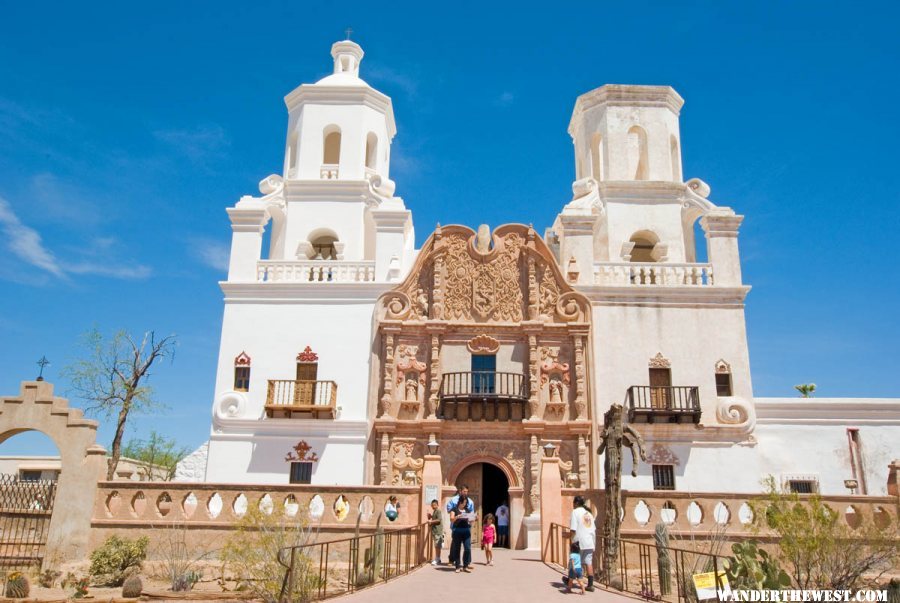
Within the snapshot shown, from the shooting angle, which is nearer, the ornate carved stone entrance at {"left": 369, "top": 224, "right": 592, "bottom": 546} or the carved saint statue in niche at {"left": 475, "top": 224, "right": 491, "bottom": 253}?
the ornate carved stone entrance at {"left": 369, "top": 224, "right": 592, "bottom": 546}

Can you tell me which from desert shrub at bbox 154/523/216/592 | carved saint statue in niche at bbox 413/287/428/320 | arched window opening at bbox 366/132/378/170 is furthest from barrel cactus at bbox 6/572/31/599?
arched window opening at bbox 366/132/378/170

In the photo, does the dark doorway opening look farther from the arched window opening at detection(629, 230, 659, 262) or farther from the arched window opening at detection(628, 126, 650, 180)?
the arched window opening at detection(628, 126, 650, 180)

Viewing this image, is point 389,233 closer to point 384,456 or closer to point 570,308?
point 570,308

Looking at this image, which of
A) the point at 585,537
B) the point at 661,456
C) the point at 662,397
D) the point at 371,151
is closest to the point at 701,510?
the point at 661,456

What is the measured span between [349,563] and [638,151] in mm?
20661

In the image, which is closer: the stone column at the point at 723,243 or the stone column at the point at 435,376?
the stone column at the point at 435,376

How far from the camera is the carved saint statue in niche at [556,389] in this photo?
2322cm

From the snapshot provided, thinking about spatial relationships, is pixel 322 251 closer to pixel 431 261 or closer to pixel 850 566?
pixel 431 261

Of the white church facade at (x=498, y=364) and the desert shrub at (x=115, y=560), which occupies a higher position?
the white church facade at (x=498, y=364)

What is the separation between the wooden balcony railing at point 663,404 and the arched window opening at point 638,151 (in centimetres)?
903

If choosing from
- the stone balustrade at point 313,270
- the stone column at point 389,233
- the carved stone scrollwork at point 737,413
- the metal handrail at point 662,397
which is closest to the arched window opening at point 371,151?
the stone column at point 389,233

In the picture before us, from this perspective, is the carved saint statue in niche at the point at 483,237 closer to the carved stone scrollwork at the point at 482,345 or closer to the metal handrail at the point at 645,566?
the carved stone scrollwork at the point at 482,345

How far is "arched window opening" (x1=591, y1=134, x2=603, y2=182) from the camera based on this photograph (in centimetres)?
2866

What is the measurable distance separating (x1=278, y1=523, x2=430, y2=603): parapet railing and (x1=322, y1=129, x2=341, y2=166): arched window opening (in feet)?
55.6
